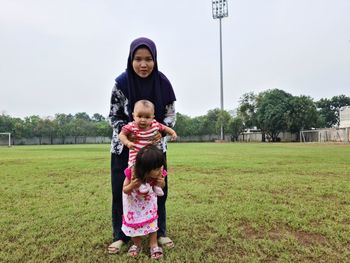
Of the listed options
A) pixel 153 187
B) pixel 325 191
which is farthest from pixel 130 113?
pixel 325 191

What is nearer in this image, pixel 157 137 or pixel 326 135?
pixel 157 137

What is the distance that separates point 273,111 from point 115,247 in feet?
161

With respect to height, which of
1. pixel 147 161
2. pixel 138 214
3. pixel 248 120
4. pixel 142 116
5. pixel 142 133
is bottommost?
pixel 138 214

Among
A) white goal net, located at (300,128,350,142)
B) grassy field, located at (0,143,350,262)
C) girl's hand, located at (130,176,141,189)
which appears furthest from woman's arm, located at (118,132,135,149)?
white goal net, located at (300,128,350,142)

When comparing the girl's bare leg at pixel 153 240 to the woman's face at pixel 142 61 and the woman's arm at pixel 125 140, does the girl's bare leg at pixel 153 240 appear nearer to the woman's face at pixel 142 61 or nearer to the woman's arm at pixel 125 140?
the woman's arm at pixel 125 140

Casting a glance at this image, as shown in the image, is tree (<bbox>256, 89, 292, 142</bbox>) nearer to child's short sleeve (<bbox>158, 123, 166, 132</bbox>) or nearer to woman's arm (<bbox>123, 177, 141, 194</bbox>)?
child's short sleeve (<bbox>158, 123, 166, 132</bbox>)

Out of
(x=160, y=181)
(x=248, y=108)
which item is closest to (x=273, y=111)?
(x=248, y=108)

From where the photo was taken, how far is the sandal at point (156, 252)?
2.56 m

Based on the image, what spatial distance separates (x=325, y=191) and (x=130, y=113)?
13.1ft

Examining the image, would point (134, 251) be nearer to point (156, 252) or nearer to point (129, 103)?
point (156, 252)

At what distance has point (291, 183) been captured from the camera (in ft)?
20.1

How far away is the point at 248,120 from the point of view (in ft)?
179

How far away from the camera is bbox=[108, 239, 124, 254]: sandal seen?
268 cm

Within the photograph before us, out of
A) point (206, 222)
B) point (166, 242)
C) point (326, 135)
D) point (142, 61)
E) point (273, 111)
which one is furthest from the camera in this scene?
point (273, 111)
